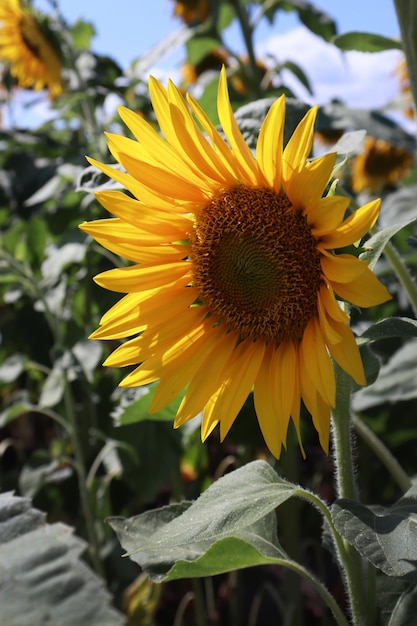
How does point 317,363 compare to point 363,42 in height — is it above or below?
below

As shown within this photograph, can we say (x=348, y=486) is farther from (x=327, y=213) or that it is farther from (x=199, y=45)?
(x=199, y=45)

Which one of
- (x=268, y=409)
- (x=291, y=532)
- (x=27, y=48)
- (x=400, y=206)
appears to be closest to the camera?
(x=268, y=409)

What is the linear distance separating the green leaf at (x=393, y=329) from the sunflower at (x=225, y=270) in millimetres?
36

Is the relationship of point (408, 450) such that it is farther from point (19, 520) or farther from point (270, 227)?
point (19, 520)

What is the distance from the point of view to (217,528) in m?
0.71

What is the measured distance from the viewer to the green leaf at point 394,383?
4.31 feet

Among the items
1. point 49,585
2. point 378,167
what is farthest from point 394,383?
point 378,167

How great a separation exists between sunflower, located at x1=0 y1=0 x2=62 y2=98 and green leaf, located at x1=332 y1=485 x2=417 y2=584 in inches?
81.7

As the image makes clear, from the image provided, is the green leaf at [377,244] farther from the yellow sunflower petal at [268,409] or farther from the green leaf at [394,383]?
the green leaf at [394,383]

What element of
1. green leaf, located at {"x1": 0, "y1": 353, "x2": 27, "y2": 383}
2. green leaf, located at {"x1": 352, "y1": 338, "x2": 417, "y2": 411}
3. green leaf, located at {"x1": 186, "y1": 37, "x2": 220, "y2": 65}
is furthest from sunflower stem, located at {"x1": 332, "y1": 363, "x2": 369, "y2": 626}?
green leaf, located at {"x1": 186, "y1": 37, "x2": 220, "y2": 65}

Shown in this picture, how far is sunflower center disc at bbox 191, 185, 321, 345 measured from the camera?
2.70ft

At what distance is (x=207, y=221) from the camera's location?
0.89m

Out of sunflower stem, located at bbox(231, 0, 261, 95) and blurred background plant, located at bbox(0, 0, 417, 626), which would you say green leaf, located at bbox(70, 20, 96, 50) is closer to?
blurred background plant, located at bbox(0, 0, 417, 626)

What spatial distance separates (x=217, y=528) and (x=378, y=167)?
121 inches
